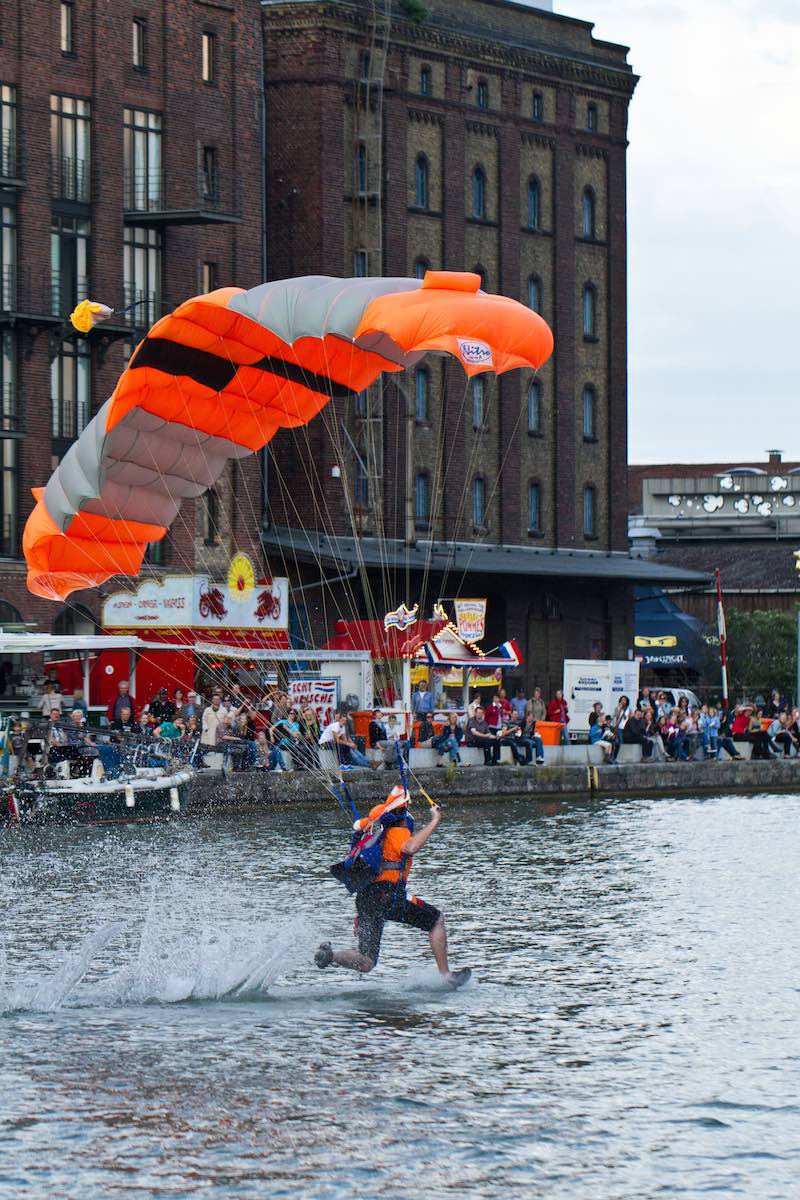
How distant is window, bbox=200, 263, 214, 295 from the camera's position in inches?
2392

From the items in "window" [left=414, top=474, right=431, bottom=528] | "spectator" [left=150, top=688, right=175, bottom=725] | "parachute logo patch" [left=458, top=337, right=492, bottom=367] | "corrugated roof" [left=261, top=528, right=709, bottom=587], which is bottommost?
"spectator" [left=150, top=688, right=175, bottom=725]

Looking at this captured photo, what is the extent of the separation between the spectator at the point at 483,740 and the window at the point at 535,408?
30605 millimetres

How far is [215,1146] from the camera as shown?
46.4 feet

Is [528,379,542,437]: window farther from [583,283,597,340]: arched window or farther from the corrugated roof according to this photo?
the corrugated roof

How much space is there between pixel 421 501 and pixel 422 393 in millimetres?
3653

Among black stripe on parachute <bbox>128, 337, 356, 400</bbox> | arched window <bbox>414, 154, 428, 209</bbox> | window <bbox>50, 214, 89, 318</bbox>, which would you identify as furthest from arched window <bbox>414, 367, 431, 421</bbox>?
black stripe on parachute <bbox>128, 337, 356, 400</bbox>

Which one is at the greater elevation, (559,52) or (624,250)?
(559,52)

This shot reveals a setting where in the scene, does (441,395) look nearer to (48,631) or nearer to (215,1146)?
(48,631)

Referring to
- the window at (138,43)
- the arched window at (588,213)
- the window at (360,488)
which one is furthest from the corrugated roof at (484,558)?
the window at (138,43)

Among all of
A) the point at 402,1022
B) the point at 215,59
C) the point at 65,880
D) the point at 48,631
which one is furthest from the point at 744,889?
the point at 215,59

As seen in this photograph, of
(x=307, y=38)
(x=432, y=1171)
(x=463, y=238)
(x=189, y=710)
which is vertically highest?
(x=307, y=38)

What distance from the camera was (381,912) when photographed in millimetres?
18766

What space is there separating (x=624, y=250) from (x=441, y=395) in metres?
11.9

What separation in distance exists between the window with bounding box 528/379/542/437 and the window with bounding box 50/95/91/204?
A: 21963 mm
